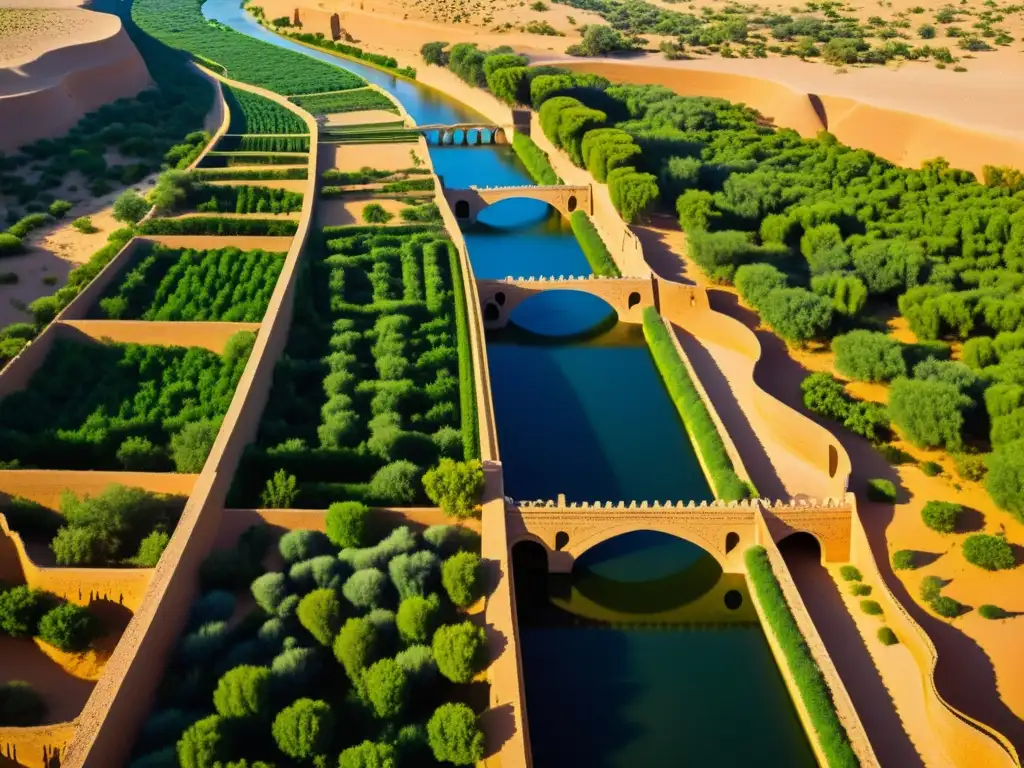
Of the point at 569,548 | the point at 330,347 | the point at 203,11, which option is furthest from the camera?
the point at 203,11

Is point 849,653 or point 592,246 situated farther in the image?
point 592,246

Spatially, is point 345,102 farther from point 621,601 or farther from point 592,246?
point 621,601

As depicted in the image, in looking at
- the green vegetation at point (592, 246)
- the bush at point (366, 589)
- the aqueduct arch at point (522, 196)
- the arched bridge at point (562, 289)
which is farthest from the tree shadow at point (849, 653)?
the aqueduct arch at point (522, 196)

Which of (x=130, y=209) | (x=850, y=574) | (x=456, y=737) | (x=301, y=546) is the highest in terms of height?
(x=130, y=209)

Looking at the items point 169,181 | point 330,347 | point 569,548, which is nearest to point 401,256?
point 330,347

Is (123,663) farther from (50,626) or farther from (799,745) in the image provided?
(799,745)

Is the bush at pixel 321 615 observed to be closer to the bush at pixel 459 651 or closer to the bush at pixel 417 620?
the bush at pixel 417 620

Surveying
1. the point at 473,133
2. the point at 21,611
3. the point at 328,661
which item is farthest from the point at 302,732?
the point at 473,133
